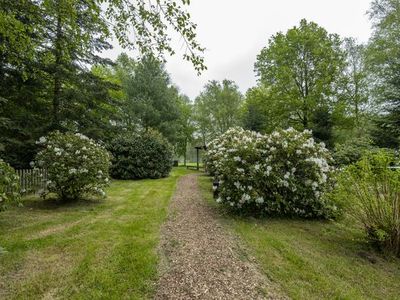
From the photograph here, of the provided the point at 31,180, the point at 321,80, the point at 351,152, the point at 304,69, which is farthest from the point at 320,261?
the point at 304,69

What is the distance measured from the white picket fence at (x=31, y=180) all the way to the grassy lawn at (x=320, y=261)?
591 cm

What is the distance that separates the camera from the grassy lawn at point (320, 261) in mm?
3029

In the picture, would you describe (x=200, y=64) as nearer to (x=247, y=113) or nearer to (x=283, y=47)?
(x=283, y=47)

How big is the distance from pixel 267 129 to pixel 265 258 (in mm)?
16023

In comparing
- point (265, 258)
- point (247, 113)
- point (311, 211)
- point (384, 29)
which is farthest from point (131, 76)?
point (265, 258)

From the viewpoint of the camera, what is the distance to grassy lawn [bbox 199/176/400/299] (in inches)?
119

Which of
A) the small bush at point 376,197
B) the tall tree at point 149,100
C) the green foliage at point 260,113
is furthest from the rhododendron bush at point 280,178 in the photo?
the tall tree at point 149,100

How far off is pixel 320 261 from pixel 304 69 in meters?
15.9

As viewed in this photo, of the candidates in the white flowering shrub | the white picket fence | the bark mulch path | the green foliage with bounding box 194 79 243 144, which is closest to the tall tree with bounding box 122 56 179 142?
the green foliage with bounding box 194 79 243 144

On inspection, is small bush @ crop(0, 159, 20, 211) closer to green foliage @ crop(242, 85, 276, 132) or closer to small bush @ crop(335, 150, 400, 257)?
small bush @ crop(335, 150, 400, 257)

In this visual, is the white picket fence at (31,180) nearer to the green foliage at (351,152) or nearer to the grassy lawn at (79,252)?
the grassy lawn at (79,252)

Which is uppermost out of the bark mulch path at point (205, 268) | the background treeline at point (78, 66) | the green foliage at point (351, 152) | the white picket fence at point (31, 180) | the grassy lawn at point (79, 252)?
the background treeline at point (78, 66)

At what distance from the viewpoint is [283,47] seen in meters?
17.3

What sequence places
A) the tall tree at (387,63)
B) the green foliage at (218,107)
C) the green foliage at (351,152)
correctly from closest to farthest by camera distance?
1. the green foliage at (351,152)
2. the tall tree at (387,63)
3. the green foliage at (218,107)
